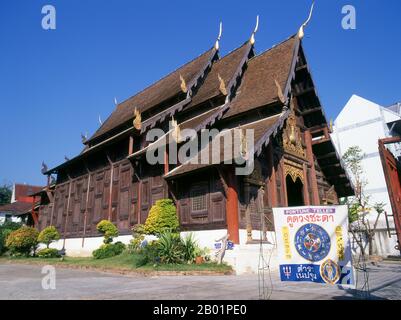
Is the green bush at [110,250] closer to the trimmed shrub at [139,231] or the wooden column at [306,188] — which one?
the trimmed shrub at [139,231]

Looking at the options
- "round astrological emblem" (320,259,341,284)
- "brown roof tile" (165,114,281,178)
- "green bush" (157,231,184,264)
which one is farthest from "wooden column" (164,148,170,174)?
"round astrological emblem" (320,259,341,284)

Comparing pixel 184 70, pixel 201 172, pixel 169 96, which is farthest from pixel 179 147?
pixel 184 70

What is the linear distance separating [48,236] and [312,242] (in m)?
20.1

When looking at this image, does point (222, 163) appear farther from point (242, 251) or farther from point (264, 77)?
point (264, 77)

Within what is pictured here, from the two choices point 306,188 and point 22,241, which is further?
point 22,241

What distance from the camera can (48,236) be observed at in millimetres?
20844

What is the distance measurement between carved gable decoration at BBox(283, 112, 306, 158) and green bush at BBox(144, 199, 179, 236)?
674 cm

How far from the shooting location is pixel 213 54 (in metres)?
20.3

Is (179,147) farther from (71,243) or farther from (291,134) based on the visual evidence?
(71,243)

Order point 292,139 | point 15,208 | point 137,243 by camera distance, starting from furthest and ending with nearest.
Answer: point 15,208 < point 292,139 < point 137,243

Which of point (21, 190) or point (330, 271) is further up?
point (21, 190)

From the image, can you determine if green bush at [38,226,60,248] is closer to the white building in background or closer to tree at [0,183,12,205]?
the white building in background

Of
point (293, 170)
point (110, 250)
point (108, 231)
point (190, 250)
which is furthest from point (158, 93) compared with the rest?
point (190, 250)
